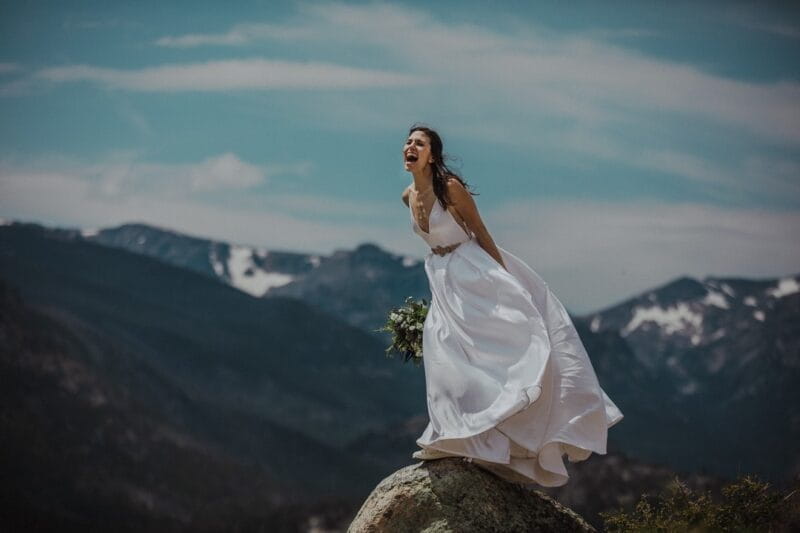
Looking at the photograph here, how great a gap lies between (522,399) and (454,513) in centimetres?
201

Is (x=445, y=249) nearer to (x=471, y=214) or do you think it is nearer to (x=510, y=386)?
(x=471, y=214)

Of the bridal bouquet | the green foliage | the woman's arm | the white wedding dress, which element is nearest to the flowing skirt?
the white wedding dress

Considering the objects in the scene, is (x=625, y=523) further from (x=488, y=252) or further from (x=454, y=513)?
(x=488, y=252)

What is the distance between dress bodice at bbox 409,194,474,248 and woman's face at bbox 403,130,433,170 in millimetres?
585

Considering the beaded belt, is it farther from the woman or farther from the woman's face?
the woman's face

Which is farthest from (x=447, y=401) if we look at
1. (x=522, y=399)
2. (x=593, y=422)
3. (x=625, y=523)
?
(x=625, y=523)

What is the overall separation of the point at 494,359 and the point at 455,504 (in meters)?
2.09

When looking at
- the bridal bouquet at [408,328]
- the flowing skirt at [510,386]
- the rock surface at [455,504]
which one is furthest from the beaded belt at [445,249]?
the rock surface at [455,504]

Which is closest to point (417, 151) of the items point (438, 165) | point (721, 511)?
point (438, 165)

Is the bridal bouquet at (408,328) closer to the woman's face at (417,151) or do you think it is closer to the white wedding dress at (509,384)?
the white wedding dress at (509,384)

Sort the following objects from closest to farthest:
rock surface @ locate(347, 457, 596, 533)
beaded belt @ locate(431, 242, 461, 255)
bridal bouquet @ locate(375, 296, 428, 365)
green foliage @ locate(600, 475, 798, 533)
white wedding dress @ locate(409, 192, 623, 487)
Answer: white wedding dress @ locate(409, 192, 623, 487) → green foliage @ locate(600, 475, 798, 533) → rock surface @ locate(347, 457, 596, 533) → beaded belt @ locate(431, 242, 461, 255) → bridal bouquet @ locate(375, 296, 428, 365)

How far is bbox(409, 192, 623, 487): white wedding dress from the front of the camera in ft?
49.0

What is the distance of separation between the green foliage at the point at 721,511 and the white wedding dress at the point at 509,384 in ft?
4.48

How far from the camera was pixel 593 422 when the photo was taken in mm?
15258
